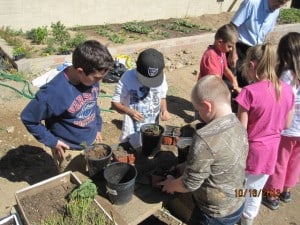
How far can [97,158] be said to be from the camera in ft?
8.93

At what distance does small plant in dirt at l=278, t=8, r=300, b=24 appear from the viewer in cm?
1258

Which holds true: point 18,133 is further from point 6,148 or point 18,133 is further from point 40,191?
point 40,191

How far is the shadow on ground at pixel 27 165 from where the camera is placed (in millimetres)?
4082

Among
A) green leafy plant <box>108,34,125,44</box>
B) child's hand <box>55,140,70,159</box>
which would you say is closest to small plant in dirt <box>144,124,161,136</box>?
child's hand <box>55,140,70,159</box>

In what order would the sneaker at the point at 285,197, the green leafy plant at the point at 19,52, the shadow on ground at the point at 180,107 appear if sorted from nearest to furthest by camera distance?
1. the sneaker at the point at 285,197
2. the shadow on ground at the point at 180,107
3. the green leafy plant at the point at 19,52

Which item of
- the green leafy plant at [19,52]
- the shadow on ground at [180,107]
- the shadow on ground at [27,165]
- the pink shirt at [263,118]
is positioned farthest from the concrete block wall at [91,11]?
the pink shirt at [263,118]

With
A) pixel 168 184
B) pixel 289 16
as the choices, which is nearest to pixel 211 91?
pixel 168 184

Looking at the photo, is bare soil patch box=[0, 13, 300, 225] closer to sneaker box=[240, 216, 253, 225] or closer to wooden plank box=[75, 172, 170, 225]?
sneaker box=[240, 216, 253, 225]

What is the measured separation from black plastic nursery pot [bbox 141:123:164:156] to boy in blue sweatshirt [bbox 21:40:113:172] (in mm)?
479

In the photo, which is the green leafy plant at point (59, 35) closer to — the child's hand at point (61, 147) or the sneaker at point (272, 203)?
the child's hand at point (61, 147)

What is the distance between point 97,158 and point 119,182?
27 centimetres

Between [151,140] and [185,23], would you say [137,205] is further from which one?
[185,23]

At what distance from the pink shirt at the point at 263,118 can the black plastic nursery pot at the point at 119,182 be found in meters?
1.10
